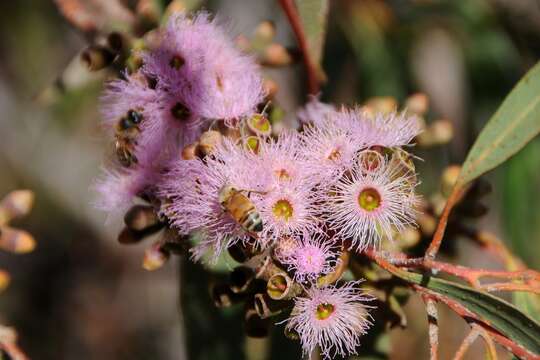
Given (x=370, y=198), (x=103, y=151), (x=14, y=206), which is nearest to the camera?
(x=370, y=198)

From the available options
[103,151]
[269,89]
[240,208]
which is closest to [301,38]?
[269,89]

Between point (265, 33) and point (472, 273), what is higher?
point (265, 33)

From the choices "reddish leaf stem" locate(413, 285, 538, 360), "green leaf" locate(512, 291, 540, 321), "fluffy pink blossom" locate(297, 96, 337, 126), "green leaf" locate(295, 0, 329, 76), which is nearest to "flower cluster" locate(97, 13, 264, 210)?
"fluffy pink blossom" locate(297, 96, 337, 126)

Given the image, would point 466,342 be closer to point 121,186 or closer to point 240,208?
point 240,208

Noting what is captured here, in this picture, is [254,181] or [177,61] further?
[177,61]


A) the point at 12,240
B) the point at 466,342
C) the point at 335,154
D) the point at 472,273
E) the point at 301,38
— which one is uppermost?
the point at 301,38

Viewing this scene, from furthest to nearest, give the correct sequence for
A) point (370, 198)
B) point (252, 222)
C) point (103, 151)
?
point (103, 151) < point (370, 198) < point (252, 222)

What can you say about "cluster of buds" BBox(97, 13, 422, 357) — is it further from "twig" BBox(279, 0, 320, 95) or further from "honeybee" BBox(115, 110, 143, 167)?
"twig" BBox(279, 0, 320, 95)
